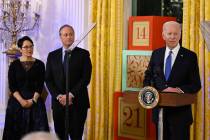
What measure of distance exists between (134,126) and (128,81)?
Answer: 624mm

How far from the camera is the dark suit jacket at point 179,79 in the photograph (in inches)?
130

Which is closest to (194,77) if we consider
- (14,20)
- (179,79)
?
(179,79)

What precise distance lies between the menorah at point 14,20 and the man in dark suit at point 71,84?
4.35ft

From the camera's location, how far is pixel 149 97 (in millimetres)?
3115

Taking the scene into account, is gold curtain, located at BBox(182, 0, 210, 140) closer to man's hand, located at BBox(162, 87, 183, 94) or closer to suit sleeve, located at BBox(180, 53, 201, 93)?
suit sleeve, located at BBox(180, 53, 201, 93)

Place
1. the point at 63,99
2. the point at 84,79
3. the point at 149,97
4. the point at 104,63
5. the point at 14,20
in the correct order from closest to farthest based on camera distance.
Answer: the point at 149,97, the point at 63,99, the point at 84,79, the point at 104,63, the point at 14,20

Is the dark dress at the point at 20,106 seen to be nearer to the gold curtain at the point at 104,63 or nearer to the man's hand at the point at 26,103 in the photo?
the man's hand at the point at 26,103

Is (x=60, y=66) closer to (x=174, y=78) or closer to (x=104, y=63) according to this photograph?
(x=174, y=78)

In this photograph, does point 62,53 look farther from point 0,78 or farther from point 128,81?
point 0,78

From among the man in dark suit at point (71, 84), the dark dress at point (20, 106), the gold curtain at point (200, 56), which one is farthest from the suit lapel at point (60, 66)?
the gold curtain at point (200, 56)

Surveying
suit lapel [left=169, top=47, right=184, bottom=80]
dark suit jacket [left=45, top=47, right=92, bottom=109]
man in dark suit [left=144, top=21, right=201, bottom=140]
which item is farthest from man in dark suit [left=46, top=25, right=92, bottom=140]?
suit lapel [left=169, top=47, right=184, bottom=80]

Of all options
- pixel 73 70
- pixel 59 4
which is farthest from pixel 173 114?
pixel 59 4

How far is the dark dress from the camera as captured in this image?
4.21m

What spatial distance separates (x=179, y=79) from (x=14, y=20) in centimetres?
285
